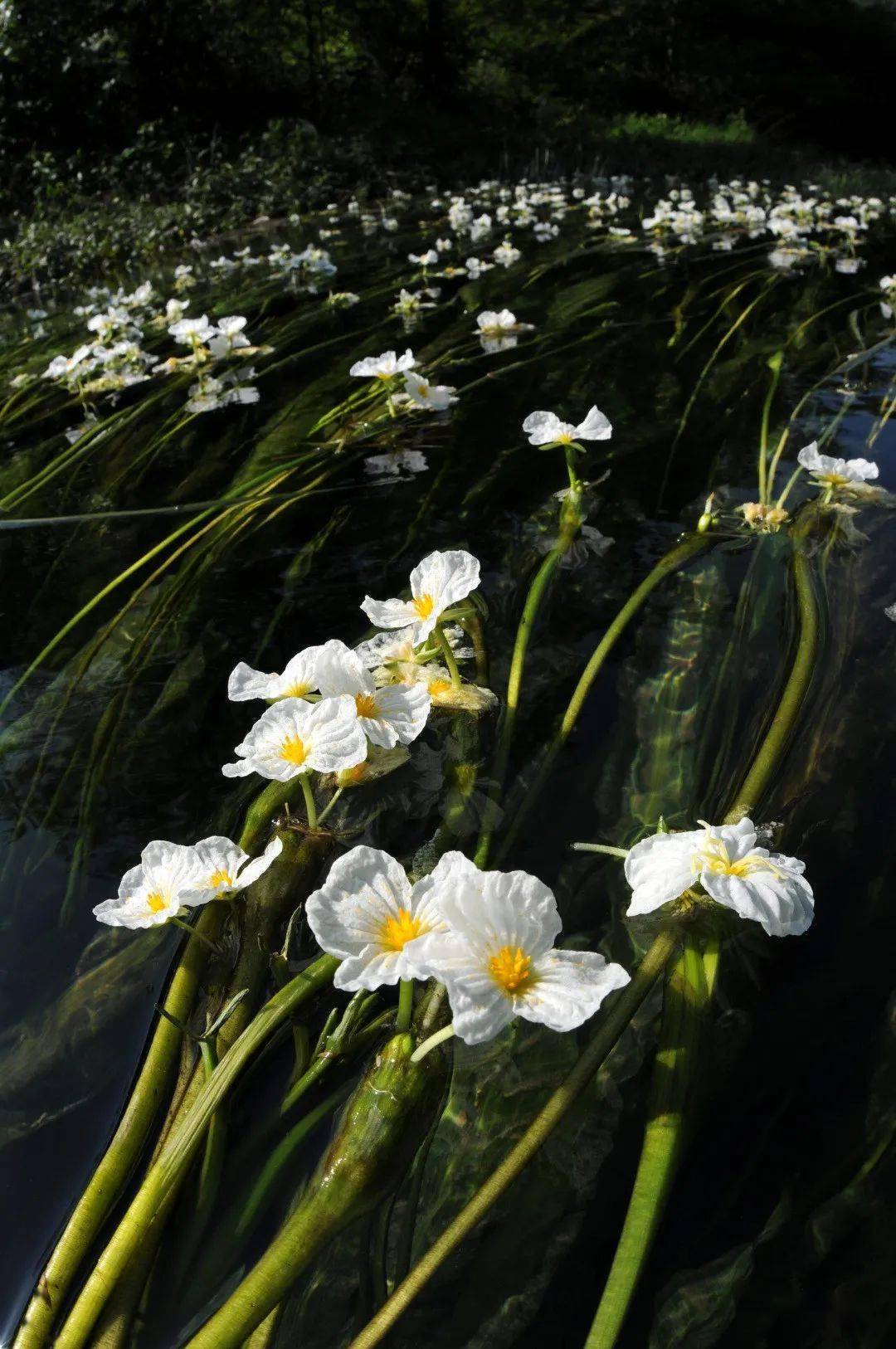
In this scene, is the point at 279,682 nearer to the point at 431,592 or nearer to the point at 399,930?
the point at 431,592

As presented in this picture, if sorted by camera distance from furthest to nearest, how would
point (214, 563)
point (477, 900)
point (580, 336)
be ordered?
point (580, 336) < point (214, 563) < point (477, 900)

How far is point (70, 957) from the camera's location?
134 cm

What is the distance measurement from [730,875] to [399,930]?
0.40 m

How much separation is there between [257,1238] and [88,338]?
4664mm

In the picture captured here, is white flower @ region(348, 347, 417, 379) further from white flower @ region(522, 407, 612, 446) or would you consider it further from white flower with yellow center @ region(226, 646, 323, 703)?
white flower with yellow center @ region(226, 646, 323, 703)

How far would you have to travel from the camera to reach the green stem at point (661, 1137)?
2.92 feet

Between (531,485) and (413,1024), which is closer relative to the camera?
(413,1024)

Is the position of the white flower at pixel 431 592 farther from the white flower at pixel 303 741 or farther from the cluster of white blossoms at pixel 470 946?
the cluster of white blossoms at pixel 470 946

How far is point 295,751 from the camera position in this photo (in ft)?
4.10

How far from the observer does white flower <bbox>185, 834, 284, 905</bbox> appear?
1.16 meters

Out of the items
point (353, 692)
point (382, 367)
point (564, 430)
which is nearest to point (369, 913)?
point (353, 692)

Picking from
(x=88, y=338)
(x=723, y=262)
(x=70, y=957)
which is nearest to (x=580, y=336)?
(x=723, y=262)

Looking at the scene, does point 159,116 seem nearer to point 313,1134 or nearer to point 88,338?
point 88,338

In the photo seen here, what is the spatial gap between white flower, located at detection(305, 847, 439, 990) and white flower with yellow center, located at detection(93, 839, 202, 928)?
0.72 feet
